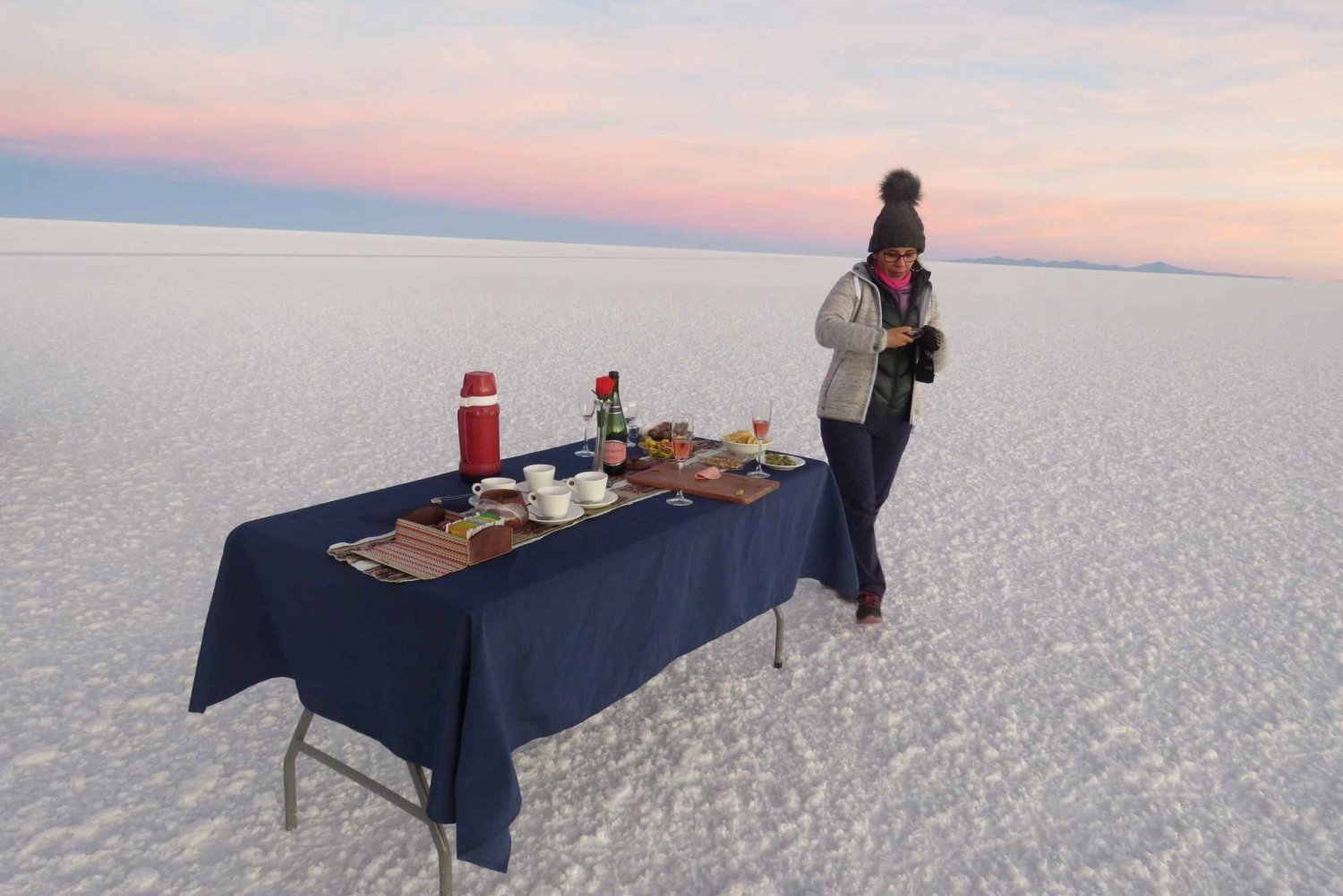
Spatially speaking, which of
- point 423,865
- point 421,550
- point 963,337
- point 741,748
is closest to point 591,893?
point 423,865

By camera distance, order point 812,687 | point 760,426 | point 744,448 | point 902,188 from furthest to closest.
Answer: point 902,188 < point 812,687 < point 744,448 < point 760,426

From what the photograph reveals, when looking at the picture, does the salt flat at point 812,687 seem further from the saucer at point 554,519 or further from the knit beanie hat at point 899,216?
the knit beanie hat at point 899,216

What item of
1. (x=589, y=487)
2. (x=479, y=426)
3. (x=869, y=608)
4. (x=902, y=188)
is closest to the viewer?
(x=589, y=487)

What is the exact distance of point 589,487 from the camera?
2336mm

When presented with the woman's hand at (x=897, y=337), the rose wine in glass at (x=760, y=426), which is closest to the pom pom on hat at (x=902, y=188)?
the woman's hand at (x=897, y=337)

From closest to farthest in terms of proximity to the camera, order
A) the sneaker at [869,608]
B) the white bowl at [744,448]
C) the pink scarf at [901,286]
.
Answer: the white bowl at [744,448]
the pink scarf at [901,286]
the sneaker at [869,608]

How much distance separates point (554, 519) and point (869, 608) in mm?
1779

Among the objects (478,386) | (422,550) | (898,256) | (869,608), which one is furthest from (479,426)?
(869,608)

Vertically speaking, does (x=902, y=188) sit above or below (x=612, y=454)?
above

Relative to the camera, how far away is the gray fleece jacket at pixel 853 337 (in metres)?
3.20

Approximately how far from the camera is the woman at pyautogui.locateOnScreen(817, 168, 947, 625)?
10.4 feet

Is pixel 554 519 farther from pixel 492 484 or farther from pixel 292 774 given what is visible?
pixel 292 774

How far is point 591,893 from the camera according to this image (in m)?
2.07

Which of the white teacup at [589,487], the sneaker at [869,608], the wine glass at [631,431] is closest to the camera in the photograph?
the white teacup at [589,487]
